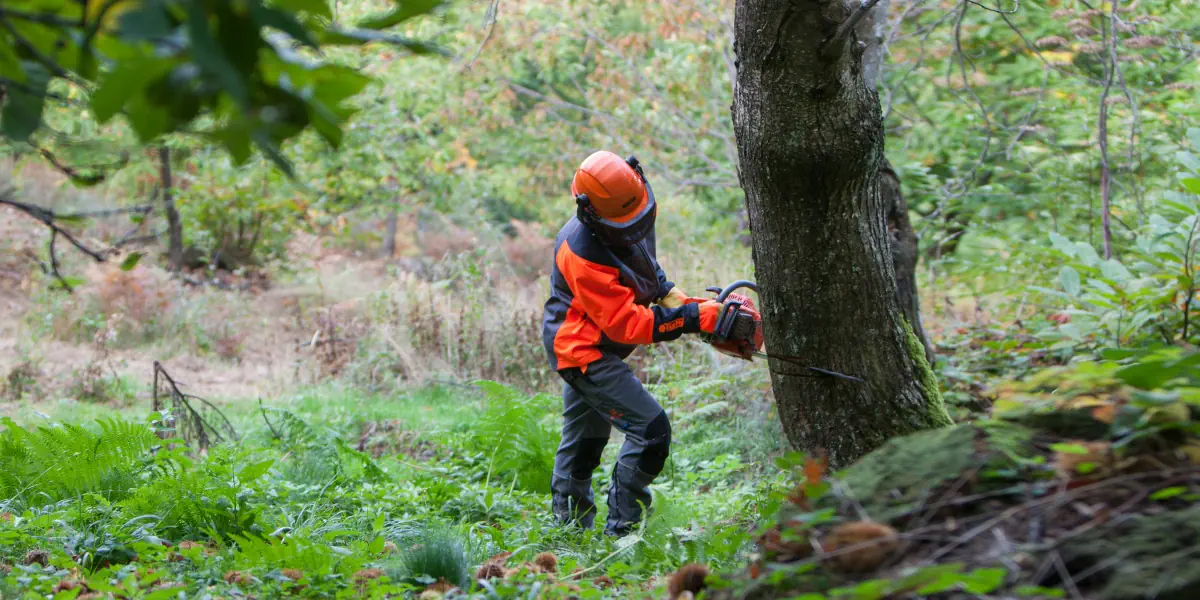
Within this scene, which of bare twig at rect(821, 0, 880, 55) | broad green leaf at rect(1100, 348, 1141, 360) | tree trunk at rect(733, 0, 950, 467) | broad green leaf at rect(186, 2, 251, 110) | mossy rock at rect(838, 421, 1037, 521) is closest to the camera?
broad green leaf at rect(186, 2, 251, 110)

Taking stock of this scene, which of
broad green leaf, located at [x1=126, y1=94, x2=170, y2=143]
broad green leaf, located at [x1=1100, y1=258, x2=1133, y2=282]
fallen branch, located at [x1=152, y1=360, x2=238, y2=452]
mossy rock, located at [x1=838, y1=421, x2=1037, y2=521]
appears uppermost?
broad green leaf, located at [x1=126, y1=94, x2=170, y2=143]

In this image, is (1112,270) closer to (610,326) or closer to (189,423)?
(610,326)

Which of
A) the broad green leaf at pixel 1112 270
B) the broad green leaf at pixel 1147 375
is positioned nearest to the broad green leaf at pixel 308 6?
the broad green leaf at pixel 1147 375

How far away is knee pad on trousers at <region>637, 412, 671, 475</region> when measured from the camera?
4.95 metres

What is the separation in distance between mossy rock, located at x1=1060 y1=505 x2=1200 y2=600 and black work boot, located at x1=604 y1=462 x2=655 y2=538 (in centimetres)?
317

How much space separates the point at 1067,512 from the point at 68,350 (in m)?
A: 10.1

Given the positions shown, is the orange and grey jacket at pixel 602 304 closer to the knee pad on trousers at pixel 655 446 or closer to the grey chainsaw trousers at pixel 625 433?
the grey chainsaw trousers at pixel 625 433

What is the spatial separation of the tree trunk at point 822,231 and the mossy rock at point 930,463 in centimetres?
124

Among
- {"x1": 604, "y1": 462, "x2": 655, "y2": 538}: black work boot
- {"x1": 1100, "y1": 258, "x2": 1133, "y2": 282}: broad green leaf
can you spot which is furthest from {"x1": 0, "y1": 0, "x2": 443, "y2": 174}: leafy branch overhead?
{"x1": 1100, "y1": 258, "x2": 1133, "y2": 282}: broad green leaf

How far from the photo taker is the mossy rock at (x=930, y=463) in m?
2.19

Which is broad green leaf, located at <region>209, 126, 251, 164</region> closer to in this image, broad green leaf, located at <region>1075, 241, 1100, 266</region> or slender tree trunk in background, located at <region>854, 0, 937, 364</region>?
slender tree trunk in background, located at <region>854, 0, 937, 364</region>

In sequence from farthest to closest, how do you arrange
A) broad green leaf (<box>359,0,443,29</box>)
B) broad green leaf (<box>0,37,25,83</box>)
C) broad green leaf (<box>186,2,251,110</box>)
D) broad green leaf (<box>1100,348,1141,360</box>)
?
broad green leaf (<box>1100,348,1141,360</box>), broad green leaf (<box>0,37,25,83</box>), broad green leaf (<box>359,0,443,29</box>), broad green leaf (<box>186,2,251,110</box>)

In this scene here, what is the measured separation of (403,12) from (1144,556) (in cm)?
170

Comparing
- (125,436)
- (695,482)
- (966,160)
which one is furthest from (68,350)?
(966,160)
